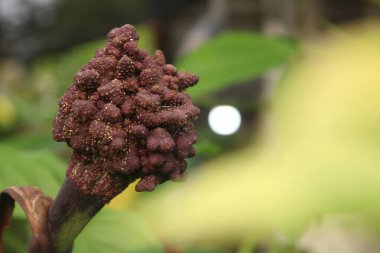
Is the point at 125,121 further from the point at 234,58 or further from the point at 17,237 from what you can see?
the point at 234,58

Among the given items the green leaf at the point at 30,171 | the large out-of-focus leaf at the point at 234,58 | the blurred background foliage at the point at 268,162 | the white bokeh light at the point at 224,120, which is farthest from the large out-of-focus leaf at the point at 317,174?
the white bokeh light at the point at 224,120

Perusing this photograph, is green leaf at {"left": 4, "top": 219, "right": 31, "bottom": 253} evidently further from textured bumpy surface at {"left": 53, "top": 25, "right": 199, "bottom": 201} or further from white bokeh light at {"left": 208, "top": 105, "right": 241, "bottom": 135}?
white bokeh light at {"left": 208, "top": 105, "right": 241, "bottom": 135}

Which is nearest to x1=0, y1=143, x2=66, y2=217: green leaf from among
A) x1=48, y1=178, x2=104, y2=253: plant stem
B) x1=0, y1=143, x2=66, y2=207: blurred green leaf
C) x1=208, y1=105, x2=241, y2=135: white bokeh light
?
x1=0, y1=143, x2=66, y2=207: blurred green leaf

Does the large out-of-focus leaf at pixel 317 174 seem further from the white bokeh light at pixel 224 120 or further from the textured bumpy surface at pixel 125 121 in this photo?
the white bokeh light at pixel 224 120

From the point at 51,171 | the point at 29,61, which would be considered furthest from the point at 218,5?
the point at 29,61

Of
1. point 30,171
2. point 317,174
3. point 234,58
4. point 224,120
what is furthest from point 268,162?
point 224,120

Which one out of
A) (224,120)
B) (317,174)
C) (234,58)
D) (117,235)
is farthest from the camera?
(224,120)

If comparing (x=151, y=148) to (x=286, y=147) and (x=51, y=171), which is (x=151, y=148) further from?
(x=51, y=171)
